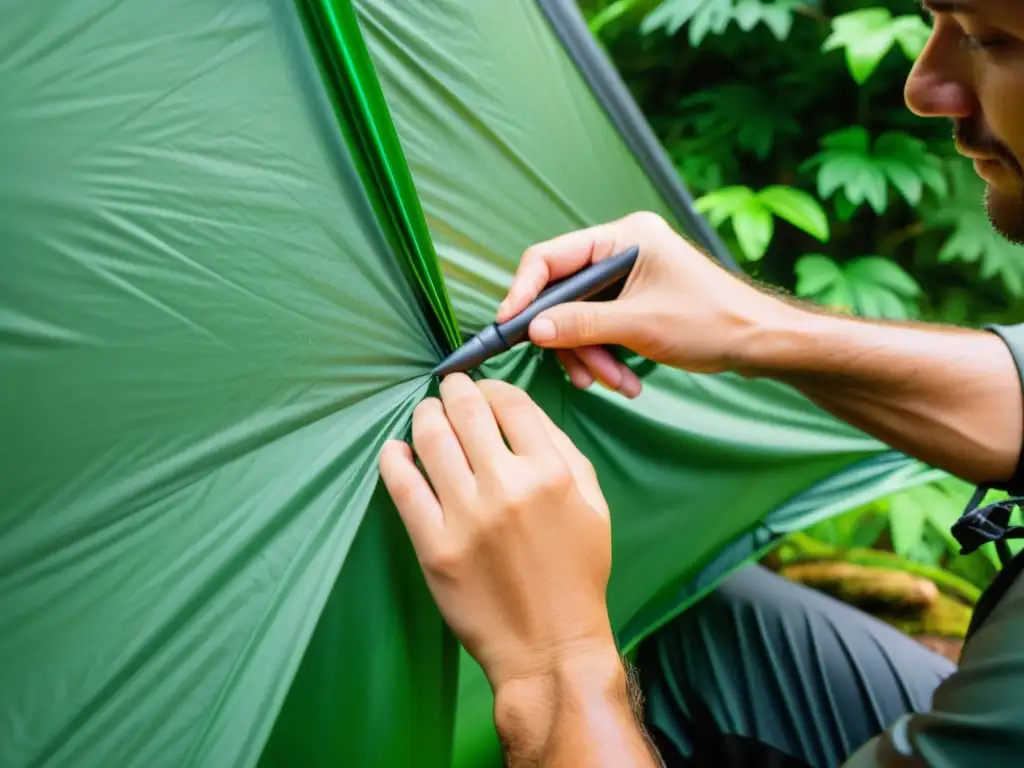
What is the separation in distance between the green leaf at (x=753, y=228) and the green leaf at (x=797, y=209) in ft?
0.10

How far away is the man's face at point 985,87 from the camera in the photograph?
576 millimetres

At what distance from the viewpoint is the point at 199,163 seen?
52 cm

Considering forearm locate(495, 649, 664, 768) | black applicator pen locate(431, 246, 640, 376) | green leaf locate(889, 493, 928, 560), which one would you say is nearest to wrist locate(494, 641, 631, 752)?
forearm locate(495, 649, 664, 768)

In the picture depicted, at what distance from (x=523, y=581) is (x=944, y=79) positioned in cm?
59

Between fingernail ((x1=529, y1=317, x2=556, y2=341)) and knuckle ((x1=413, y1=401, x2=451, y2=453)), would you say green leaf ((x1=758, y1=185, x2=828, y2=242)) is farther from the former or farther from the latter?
knuckle ((x1=413, y1=401, x2=451, y2=453))

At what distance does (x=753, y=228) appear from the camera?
1415 mm

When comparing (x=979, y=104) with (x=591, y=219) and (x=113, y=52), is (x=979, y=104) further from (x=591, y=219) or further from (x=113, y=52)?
(x=113, y=52)

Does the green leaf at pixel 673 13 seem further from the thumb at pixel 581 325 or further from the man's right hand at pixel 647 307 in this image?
the thumb at pixel 581 325

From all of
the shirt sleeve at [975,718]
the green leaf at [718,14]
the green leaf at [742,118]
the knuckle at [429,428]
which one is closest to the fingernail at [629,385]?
the knuckle at [429,428]

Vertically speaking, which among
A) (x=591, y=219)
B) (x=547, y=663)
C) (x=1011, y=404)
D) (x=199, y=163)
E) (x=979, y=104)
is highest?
(x=199, y=163)

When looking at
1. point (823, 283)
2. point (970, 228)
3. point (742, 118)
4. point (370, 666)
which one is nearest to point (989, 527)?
point (370, 666)

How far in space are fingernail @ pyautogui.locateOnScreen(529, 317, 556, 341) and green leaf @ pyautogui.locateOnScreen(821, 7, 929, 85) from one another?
3.45ft

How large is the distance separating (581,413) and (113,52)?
20.6 inches

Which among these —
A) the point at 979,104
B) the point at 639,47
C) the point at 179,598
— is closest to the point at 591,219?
the point at 979,104
